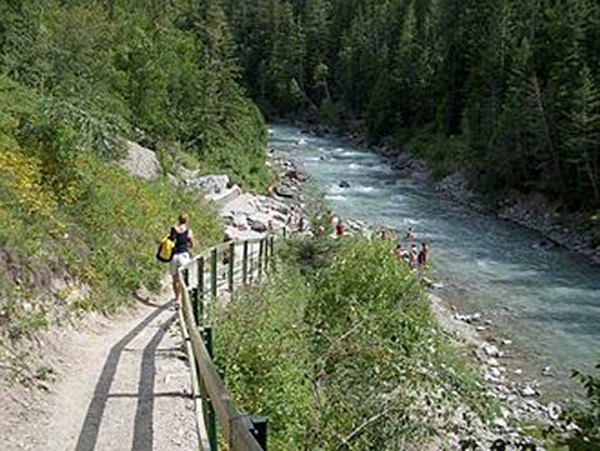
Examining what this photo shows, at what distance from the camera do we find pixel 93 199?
54.2 feet

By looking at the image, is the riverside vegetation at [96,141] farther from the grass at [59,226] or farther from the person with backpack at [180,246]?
the person with backpack at [180,246]

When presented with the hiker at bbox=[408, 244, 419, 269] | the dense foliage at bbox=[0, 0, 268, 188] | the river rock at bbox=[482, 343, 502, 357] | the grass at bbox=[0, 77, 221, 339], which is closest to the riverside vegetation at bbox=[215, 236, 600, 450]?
the grass at bbox=[0, 77, 221, 339]

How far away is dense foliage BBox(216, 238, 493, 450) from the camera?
404 inches

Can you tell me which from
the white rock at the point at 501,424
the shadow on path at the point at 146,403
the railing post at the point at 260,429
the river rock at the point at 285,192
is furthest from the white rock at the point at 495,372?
the river rock at the point at 285,192

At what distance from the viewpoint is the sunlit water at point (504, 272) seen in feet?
77.8

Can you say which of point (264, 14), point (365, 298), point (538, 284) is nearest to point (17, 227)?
point (365, 298)

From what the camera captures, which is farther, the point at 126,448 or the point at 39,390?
the point at 39,390

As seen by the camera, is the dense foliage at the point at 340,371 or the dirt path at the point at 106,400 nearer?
the dirt path at the point at 106,400

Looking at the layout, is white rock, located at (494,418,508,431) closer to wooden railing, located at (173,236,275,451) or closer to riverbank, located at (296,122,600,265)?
wooden railing, located at (173,236,275,451)

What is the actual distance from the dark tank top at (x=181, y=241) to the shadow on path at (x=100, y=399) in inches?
75.6

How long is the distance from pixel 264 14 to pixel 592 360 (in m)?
114

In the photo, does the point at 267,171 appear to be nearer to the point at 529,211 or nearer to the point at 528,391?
the point at 529,211

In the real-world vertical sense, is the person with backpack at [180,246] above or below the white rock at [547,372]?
above

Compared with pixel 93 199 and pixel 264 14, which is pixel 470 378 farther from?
pixel 264 14
